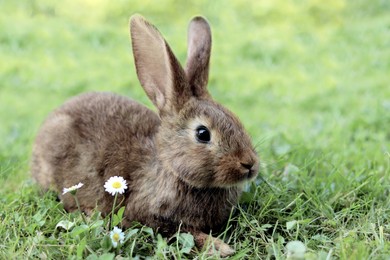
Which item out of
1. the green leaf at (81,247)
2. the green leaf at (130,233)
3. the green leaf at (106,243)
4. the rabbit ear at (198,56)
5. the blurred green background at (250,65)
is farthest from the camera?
the blurred green background at (250,65)

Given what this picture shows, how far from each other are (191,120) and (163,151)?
25 centimetres

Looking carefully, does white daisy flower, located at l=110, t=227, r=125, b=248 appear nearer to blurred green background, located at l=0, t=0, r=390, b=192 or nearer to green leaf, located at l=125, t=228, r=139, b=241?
green leaf, located at l=125, t=228, r=139, b=241

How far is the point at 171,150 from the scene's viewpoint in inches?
132

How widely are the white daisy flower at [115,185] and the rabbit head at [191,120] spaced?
25 cm

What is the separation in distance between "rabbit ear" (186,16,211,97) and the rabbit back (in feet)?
1.41

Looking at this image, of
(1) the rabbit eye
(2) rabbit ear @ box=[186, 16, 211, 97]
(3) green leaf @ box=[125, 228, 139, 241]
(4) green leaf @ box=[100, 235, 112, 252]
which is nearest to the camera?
(4) green leaf @ box=[100, 235, 112, 252]

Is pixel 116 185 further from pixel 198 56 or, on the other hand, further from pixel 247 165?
pixel 198 56

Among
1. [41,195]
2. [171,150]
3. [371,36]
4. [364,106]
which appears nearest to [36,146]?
[41,195]

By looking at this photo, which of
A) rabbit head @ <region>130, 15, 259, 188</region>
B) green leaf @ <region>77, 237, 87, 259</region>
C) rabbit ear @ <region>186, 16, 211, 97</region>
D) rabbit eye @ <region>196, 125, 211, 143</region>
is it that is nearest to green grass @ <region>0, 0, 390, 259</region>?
green leaf @ <region>77, 237, 87, 259</region>

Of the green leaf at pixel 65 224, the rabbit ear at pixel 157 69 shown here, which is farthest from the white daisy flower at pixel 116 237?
the rabbit ear at pixel 157 69

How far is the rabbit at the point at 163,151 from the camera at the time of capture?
10.5 feet

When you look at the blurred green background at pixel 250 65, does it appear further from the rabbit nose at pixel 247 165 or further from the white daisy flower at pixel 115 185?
the rabbit nose at pixel 247 165

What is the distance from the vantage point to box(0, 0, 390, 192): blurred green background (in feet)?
19.1

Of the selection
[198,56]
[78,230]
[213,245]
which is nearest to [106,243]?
[78,230]
